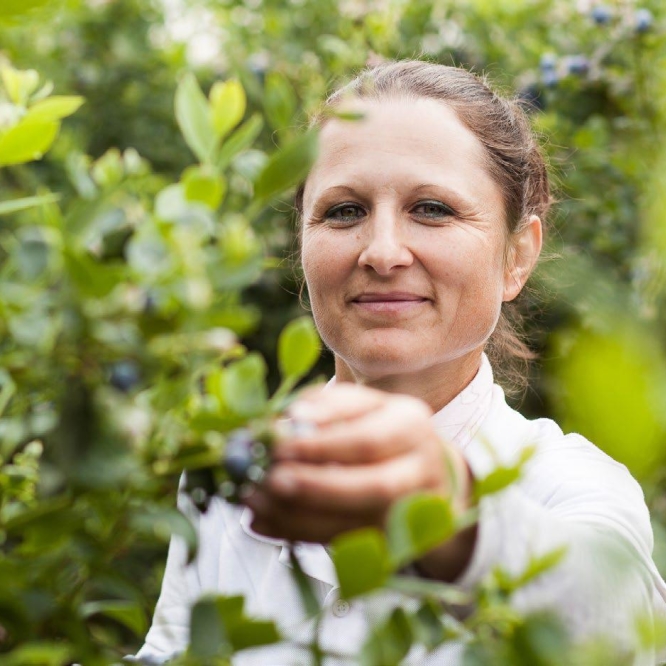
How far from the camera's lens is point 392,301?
121 cm

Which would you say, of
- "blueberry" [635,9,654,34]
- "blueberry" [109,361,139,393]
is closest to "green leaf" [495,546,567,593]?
"blueberry" [109,361,139,393]

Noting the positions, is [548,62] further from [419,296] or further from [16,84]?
[16,84]

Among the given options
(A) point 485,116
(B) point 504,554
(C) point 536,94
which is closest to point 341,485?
(B) point 504,554

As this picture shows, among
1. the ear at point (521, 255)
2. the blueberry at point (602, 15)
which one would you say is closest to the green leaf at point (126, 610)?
the ear at point (521, 255)

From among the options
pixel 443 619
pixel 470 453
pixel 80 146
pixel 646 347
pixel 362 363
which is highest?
pixel 646 347

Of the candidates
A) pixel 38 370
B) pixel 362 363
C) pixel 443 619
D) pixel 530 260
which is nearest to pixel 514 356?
pixel 530 260

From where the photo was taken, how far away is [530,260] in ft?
5.08

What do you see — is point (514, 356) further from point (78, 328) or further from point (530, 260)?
point (78, 328)

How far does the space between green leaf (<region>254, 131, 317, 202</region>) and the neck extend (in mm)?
837

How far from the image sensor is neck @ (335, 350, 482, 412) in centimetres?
134

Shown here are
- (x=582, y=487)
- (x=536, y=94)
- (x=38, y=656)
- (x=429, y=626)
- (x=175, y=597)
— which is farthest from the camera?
(x=536, y=94)

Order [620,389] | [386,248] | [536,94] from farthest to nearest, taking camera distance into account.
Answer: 1. [536,94]
2. [386,248]
3. [620,389]

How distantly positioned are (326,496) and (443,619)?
0.14 meters

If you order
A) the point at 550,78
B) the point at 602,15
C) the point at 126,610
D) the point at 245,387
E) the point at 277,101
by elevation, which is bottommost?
the point at 550,78
